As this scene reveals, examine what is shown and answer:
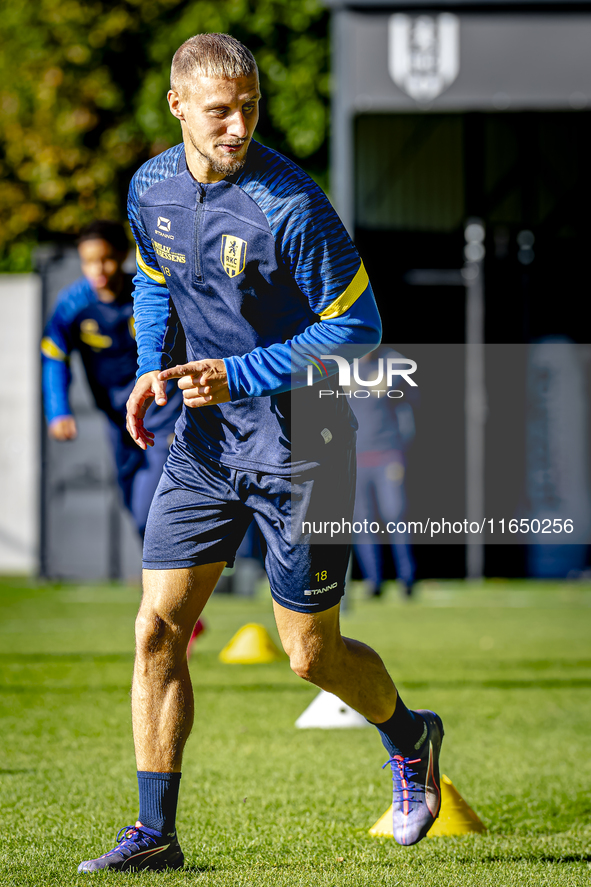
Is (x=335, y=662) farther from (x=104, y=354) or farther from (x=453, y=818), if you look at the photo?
(x=104, y=354)

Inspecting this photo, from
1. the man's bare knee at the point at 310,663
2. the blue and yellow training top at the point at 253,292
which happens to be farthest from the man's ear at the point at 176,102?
the man's bare knee at the point at 310,663

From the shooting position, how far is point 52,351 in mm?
6984

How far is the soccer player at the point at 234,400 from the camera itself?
335cm

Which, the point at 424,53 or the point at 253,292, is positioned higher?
the point at 424,53

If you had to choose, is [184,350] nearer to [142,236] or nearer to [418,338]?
[142,236]

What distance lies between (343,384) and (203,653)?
4.85 metres

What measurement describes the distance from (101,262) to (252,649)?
8.55ft

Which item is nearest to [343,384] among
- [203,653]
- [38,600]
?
[203,653]

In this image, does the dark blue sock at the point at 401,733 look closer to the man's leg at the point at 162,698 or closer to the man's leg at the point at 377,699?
the man's leg at the point at 377,699

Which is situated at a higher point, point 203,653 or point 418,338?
point 418,338

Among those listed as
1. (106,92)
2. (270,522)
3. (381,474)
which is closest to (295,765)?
(270,522)

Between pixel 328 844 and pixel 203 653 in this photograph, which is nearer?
pixel 328 844

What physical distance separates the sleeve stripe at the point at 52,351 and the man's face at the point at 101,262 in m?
0.41

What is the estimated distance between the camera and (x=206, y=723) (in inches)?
230
